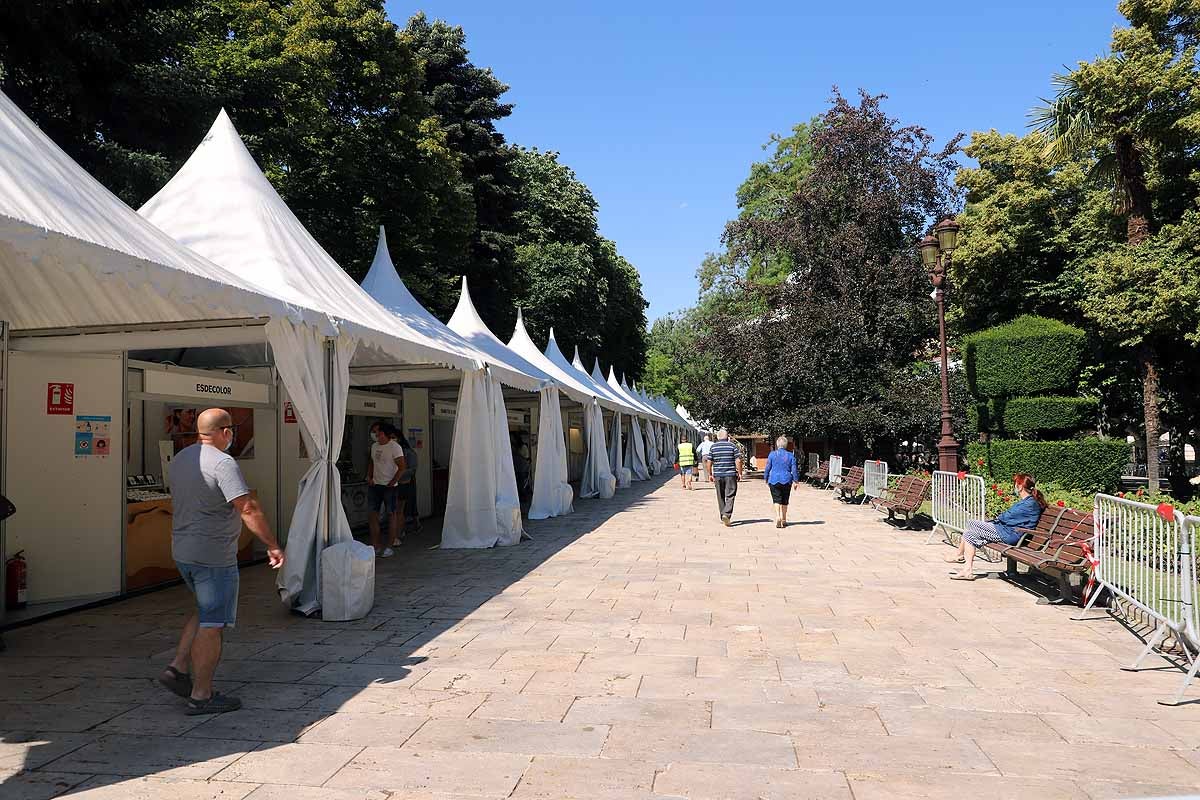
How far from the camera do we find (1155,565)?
581 centimetres

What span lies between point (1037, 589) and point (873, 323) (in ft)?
58.9

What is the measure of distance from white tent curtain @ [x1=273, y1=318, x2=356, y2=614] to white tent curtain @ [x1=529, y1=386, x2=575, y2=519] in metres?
7.89

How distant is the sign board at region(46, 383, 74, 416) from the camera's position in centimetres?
771

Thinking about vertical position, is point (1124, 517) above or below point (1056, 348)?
below

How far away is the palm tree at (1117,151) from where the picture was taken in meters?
18.7

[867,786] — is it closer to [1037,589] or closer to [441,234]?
[1037,589]

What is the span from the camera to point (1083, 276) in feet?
67.8

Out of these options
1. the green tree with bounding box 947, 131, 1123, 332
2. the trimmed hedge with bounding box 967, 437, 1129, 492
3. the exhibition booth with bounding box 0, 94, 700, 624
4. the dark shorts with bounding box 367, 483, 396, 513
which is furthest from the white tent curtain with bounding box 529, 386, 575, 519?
the green tree with bounding box 947, 131, 1123, 332

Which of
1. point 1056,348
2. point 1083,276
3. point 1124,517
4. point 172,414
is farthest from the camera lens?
point 1083,276

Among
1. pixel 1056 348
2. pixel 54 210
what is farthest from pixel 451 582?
pixel 1056 348

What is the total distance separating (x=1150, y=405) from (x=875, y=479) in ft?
21.5

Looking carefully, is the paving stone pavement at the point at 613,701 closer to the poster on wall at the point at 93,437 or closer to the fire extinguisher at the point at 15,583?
the fire extinguisher at the point at 15,583

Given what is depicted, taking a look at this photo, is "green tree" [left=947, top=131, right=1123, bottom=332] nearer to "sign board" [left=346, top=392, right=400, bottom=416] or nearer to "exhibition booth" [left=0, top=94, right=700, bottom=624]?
"sign board" [left=346, top=392, right=400, bottom=416]

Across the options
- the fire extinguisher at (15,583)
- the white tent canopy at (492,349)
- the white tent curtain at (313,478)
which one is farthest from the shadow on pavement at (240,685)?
the white tent canopy at (492,349)
